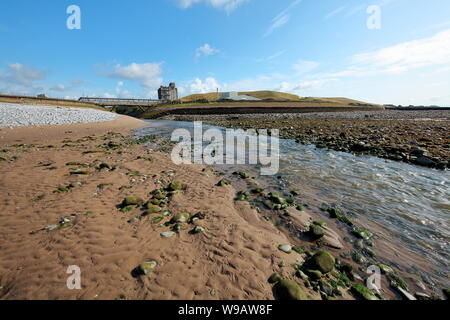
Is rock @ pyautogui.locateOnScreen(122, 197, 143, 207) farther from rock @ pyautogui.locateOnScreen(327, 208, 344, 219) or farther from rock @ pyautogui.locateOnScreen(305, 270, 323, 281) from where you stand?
rock @ pyautogui.locateOnScreen(327, 208, 344, 219)

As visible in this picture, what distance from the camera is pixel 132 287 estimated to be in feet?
10.5

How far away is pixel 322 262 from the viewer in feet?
12.3

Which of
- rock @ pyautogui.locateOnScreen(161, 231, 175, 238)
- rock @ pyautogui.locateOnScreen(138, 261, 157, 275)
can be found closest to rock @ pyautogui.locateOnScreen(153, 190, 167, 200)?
rock @ pyautogui.locateOnScreen(161, 231, 175, 238)

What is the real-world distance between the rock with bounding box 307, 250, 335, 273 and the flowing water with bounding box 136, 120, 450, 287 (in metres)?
1.92

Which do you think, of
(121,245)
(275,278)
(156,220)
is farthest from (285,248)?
(121,245)

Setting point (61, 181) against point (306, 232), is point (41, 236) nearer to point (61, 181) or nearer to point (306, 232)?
point (61, 181)

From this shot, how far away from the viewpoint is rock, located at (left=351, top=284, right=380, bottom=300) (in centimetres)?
319

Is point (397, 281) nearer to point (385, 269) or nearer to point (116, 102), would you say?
point (385, 269)

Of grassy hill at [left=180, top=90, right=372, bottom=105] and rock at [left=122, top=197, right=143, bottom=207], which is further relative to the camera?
grassy hill at [left=180, top=90, right=372, bottom=105]

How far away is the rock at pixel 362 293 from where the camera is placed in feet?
10.5

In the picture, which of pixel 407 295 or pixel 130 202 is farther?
pixel 130 202

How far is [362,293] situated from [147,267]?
4045 millimetres
